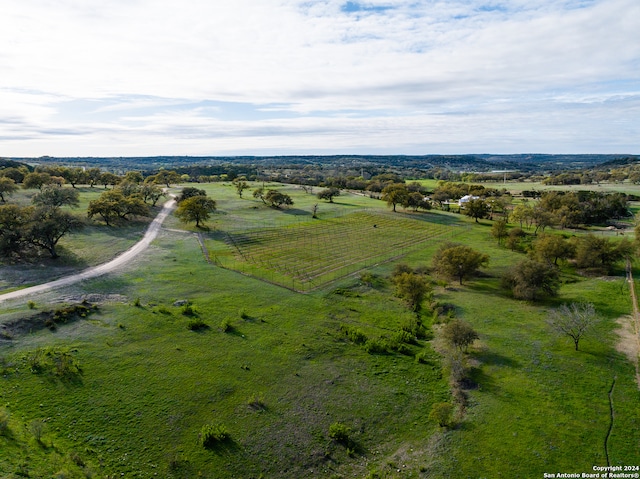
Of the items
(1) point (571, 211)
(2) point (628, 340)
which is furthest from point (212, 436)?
(1) point (571, 211)

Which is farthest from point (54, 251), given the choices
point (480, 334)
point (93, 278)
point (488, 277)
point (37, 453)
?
point (488, 277)

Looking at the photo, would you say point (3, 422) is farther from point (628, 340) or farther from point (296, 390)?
point (628, 340)

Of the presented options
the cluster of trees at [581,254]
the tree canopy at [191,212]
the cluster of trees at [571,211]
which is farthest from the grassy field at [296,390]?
the cluster of trees at [571,211]

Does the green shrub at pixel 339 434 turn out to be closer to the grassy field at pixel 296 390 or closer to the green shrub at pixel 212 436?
the grassy field at pixel 296 390

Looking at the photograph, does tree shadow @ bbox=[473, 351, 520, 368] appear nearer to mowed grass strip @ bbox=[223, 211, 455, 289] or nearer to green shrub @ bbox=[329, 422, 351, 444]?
green shrub @ bbox=[329, 422, 351, 444]

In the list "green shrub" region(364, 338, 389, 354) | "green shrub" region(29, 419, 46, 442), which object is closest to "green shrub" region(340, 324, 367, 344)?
"green shrub" region(364, 338, 389, 354)

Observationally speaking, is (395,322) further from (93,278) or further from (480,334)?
(93,278)
